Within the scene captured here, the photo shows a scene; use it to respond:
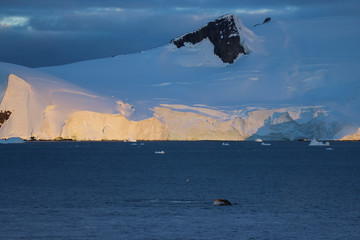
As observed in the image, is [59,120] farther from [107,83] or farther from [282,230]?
[282,230]

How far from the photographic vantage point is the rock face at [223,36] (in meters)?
113

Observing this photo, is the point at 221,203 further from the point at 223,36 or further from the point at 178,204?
the point at 223,36

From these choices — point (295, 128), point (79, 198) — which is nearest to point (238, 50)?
point (295, 128)

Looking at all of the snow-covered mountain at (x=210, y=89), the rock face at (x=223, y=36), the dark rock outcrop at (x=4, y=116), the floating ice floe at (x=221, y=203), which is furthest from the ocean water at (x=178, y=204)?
the rock face at (x=223, y=36)

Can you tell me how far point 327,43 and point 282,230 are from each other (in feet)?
299

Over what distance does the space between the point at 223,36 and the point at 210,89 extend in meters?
16.2

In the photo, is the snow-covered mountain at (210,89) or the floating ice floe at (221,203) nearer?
the floating ice floe at (221,203)

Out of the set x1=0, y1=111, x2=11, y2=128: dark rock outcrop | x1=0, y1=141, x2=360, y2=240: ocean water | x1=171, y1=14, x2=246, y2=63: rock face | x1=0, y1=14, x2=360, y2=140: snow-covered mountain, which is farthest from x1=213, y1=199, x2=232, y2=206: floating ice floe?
x1=171, y1=14, x2=246, y2=63: rock face

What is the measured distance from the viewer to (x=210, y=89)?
331 feet

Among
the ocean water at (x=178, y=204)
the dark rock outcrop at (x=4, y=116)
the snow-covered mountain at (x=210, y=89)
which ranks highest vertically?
the snow-covered mountain at (x=210, y=89)

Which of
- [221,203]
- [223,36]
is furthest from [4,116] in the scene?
[221,203]

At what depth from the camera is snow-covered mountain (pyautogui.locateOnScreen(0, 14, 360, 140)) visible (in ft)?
269

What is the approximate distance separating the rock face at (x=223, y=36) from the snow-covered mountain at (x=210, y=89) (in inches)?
6.6

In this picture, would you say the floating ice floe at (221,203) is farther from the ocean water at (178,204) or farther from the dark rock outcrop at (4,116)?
the dark rock outcrop at (4,116)
